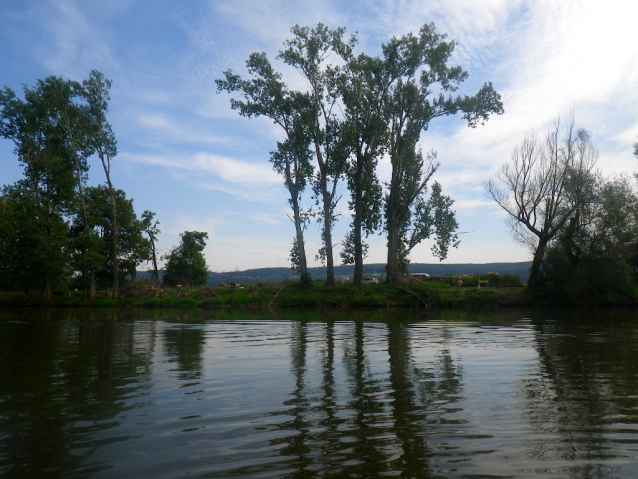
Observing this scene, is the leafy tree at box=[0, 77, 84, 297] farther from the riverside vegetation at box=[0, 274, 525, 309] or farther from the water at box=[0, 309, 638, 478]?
the water at box=[0, 309, 638, 478]

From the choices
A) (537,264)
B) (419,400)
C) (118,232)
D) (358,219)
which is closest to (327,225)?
(358,219)

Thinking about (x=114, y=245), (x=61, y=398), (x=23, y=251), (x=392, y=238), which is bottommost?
(x=61, y=398)

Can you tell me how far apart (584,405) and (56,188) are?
161 ft

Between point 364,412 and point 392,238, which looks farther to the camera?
point 392,238

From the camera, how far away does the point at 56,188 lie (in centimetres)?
4706

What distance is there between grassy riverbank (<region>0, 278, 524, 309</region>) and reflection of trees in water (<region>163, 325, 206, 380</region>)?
23412 millimetres

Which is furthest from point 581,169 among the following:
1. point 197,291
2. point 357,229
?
point 197,291

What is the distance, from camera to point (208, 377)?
8945mm

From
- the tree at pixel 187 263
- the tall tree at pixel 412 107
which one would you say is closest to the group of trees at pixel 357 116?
the tall tree at pixel 412 107

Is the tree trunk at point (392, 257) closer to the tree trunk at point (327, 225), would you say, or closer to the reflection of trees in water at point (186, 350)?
the tree trunk at point (327, 225)

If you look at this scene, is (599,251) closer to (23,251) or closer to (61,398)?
(61,398)

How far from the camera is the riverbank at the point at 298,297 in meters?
40.7

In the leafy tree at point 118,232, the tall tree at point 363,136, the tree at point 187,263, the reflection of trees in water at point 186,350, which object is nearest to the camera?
the reflection of trees in water at point 186,350

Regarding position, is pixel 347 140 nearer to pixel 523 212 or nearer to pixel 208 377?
pixel 523 212
